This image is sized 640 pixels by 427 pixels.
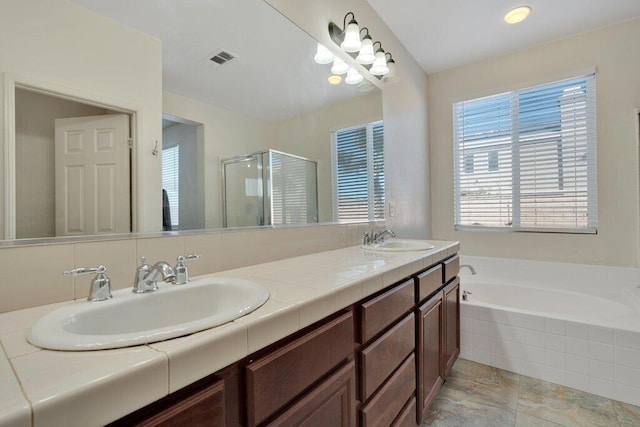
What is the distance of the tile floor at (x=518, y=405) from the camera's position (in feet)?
5.01

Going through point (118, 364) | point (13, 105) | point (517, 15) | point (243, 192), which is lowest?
point (118, 364)

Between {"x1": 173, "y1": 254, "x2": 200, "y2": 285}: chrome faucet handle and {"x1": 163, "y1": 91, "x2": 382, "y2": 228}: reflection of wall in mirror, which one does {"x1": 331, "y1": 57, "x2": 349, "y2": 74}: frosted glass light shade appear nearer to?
{"x1": 163, "y1": 91, "x2": 382, "y2": 228}: reflection of wall in mirror

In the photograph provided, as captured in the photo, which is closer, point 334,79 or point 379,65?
point 334,79

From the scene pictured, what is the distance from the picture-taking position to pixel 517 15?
2.16 metres

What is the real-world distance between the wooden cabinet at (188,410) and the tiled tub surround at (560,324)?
2.03 meters

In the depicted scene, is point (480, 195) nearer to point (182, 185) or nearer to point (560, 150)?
point (560, 150)

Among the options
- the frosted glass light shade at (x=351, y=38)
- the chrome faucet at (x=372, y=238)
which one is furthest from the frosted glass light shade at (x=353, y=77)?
the chrome faucet at (x=372, y=238)

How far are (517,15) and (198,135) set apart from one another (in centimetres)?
246

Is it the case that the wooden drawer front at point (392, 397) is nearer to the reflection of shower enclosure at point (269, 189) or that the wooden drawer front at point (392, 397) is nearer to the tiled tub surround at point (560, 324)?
the reflection of shower enclosure at point (269, 189)

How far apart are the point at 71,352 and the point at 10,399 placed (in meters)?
0.13

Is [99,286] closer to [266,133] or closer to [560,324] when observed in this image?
[266,133]

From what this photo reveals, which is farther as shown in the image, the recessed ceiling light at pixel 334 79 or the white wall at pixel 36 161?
the recessed ceiling light at pixel 334 79

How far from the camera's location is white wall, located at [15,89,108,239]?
0.71 metres

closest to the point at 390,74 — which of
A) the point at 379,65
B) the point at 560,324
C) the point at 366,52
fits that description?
the point at 379,65
